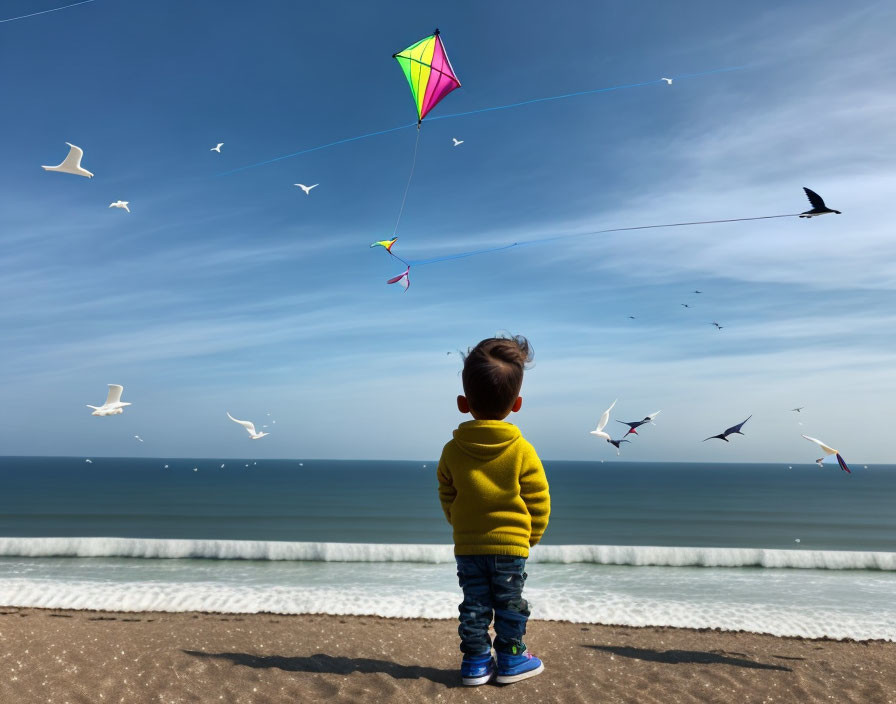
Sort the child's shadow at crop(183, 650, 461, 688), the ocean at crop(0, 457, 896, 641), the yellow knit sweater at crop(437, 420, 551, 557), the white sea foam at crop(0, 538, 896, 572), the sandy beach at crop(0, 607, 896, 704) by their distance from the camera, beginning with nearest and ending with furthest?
1. the yellow knit sweater at crop(437, 420, 551, 557)
2. the sandy beach at crop(0, 607, 896, 704)
3. the child's shadow at crop(183, 650, 461, 688)
4. the ocean at crop(0, 457, 896, 641)
5. the white sea foam at crop(0, 538, 896, 572)

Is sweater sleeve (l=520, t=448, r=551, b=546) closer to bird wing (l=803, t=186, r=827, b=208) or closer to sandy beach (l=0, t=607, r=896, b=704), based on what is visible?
sandy beach (l=0, t=607, r=896, b=704)

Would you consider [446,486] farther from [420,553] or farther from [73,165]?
[420,553]

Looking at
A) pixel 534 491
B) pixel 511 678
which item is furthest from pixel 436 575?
pixel 534 491

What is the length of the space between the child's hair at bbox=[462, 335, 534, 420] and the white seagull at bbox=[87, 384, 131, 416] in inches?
155

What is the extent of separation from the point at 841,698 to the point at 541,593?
197 inches

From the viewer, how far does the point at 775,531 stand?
23.0 m

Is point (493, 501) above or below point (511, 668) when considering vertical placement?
above

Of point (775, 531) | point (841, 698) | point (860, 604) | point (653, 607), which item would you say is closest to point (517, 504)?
Result: point (841, 698)

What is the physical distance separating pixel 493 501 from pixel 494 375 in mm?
679

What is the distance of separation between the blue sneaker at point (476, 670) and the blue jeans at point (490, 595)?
0.30 ft

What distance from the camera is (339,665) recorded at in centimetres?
398

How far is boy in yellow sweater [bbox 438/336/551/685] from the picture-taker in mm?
3234

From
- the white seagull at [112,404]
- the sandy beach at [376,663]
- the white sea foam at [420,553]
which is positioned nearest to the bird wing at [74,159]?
the white seagull at [112,404]

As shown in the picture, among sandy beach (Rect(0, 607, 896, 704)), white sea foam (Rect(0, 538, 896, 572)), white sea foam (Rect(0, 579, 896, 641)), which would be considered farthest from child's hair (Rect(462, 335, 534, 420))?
white sea foam (Rect(0, 538, 896, 572))
